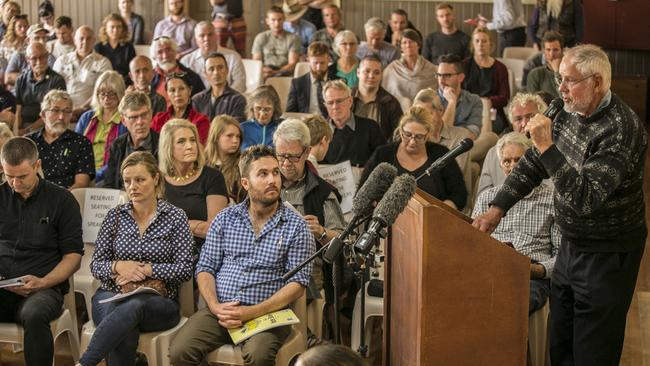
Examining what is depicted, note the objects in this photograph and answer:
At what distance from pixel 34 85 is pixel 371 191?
5.15m

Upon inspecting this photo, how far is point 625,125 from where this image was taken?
300 centimetres

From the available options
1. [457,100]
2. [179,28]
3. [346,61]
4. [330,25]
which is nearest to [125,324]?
[457,100]

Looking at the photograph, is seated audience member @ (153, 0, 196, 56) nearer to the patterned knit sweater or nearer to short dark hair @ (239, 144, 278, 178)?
short dark hair @ (239, 144, 278, 178)

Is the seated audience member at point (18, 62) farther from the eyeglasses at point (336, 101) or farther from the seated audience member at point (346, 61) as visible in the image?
the eyeglasses at point (336, 101)

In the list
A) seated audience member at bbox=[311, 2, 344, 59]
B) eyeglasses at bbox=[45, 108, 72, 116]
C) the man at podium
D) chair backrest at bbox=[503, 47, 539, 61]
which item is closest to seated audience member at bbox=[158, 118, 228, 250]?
eyeglasses at bbox=[45, 108, 72, 116]

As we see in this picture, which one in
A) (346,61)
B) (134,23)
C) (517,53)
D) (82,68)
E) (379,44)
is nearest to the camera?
(346,61)

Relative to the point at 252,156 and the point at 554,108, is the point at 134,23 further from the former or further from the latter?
the point at 554,108

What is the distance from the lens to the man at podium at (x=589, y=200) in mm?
2932

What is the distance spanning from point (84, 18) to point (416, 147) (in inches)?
254

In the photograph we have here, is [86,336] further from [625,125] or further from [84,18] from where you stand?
[84,18]

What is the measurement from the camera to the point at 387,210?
105 inches

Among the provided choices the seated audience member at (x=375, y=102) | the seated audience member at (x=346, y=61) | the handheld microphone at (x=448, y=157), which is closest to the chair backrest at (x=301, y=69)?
the seated audience member at (x=346, y=61)

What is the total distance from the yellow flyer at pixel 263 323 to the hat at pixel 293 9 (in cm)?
598

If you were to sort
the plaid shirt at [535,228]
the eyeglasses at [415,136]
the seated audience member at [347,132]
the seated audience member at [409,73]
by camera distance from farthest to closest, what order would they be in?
the seated audience member at [409,73] < the seated audience member at [347,132] < the eyeglasses at [415,136] < the plaid shirt at [535,228]
